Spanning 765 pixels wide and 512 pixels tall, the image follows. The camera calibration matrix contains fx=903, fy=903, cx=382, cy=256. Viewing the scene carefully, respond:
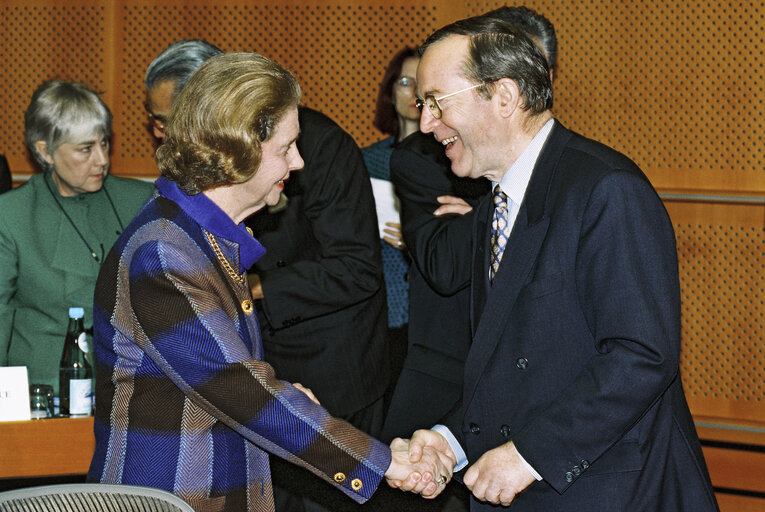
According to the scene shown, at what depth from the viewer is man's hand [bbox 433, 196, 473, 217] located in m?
2.67

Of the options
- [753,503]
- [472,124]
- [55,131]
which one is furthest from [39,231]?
[753,503]

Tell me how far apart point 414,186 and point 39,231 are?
1.57m

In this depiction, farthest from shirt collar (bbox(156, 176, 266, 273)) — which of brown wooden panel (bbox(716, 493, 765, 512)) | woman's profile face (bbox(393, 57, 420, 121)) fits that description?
brown wooden panel (bbox(716, 493, 765, 512))

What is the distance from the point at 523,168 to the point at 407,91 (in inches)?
88.3

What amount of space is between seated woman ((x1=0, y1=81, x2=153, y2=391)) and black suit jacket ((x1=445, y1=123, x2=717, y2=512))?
2073 mm

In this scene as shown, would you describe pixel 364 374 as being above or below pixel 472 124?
below

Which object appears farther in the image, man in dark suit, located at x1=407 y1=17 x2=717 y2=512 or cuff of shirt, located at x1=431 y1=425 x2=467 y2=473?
cuff of shirt, located at x1=431 y1=425 x2=467 y2=473

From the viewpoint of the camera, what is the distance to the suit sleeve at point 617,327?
5.63 feet

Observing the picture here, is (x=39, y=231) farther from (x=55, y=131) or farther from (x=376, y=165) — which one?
(x=376, y=165)

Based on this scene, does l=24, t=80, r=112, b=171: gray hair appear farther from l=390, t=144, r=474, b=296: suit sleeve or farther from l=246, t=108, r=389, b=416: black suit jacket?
l=390, t=144, r=474, b=296: suit sleeve

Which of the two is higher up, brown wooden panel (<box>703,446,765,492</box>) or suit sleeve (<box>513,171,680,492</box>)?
suit sleeve (<box>513,171,680,492</box>)

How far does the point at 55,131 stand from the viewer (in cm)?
358

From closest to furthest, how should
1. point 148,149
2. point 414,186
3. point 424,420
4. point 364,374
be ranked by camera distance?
point 424,420
point 414,186
point 364,374
point 148,149

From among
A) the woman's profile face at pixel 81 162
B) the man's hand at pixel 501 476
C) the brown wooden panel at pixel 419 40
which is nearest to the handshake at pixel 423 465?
the man's hand at pixel 501 476
